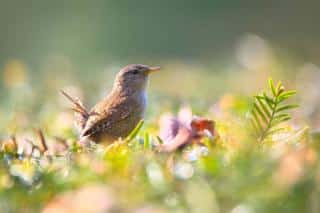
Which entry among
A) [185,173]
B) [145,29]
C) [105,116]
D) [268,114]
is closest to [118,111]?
[105,116]

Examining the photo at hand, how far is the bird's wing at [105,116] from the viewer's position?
4.25 meters

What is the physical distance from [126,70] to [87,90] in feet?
0.77

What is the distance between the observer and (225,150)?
7.20 ft

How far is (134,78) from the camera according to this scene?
5461 mm

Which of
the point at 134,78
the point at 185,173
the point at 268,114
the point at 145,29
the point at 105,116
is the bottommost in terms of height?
the point at 185,173

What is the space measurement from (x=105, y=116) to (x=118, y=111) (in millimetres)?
179

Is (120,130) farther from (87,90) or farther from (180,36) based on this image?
(180,36)

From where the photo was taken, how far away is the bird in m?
4.18

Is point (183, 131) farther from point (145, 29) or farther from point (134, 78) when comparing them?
point (145, 29)

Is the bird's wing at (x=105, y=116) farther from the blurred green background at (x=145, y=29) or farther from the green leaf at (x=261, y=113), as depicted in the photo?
the blurred green background at (x=145, y=29)

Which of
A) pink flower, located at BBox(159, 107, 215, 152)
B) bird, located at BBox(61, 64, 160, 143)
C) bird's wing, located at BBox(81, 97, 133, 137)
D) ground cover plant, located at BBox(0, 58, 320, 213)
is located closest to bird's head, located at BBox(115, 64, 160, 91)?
bird, located at BBox(61, 64, 160, 143)

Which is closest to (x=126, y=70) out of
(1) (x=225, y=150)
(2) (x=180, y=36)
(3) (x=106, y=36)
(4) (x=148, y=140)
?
(4) (x=148, y=140)

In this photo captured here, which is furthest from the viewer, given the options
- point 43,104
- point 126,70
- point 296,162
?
point 126,70

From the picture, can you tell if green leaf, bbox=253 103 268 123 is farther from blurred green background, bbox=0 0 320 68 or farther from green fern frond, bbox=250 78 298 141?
blurred green background, bbox=0 0 320 68
